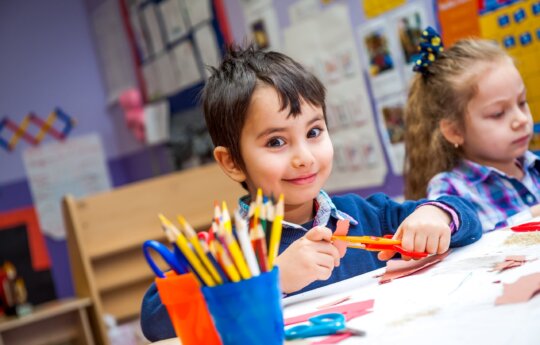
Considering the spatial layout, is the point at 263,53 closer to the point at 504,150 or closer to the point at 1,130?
the point at 504,150

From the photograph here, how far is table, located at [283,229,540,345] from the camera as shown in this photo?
1.77ft

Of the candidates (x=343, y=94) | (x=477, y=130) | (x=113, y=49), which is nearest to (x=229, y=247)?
(x=477, y=130)

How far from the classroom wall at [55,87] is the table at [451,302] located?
3267mm

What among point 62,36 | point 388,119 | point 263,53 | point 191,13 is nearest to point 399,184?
point 388,119

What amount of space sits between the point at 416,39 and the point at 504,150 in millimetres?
712

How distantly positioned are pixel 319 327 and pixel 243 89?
527 millimetres

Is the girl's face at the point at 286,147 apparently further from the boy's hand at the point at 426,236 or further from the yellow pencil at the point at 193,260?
the yellow pencil at the point at 193,260

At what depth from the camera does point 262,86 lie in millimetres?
1070

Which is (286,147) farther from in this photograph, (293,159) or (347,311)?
(347,311)

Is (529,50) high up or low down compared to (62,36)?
down

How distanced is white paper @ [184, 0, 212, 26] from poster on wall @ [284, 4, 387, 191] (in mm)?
789

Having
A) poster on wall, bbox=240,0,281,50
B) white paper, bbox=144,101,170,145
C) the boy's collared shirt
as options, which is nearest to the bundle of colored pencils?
the boy's collared shirt

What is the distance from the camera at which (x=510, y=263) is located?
2.47ft

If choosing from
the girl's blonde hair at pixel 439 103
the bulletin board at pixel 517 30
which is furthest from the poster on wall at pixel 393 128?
the girl's blonde hair at pixel 439 103
